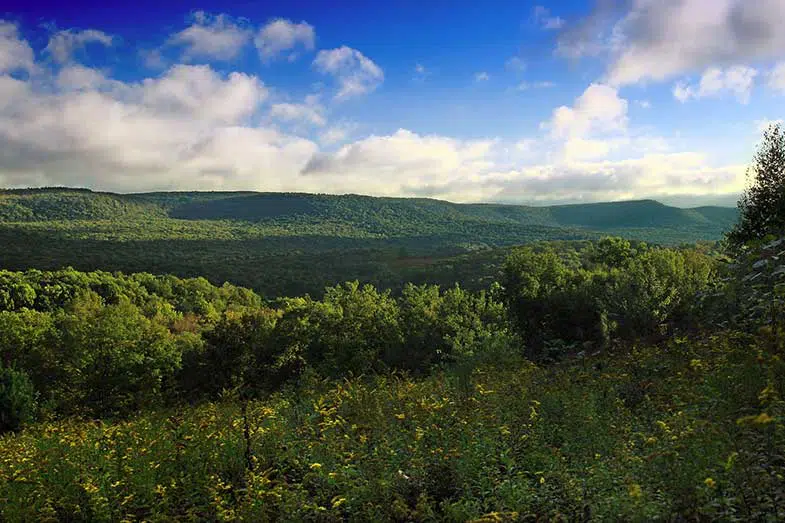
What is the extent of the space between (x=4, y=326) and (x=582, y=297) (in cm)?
3935

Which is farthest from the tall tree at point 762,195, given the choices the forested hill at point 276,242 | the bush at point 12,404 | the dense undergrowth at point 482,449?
the forested hill at point 276,242

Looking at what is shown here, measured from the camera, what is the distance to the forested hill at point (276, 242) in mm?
93062

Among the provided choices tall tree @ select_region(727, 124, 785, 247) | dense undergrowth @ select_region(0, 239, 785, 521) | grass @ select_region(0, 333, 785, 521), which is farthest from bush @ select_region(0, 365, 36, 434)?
tall tree @ select_region(727, 124, 785, 247)

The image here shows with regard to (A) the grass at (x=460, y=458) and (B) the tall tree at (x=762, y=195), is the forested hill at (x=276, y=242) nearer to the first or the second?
(B) the tall tree at (x=762, y=195)

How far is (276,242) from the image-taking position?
513 ft

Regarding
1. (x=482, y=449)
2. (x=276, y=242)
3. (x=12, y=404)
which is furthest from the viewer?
(x=276, y=242)

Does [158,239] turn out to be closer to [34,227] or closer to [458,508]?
[34,227]

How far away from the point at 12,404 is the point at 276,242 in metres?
142

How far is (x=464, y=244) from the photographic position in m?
158

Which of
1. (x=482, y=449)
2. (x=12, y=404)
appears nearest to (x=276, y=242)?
(x=12, y=404)

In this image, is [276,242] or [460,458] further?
[276,242]

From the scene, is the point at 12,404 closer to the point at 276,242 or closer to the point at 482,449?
the point at 482,449

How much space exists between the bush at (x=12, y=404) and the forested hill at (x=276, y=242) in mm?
55194

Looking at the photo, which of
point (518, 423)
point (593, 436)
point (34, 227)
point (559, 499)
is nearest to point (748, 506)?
point (559, 499)
